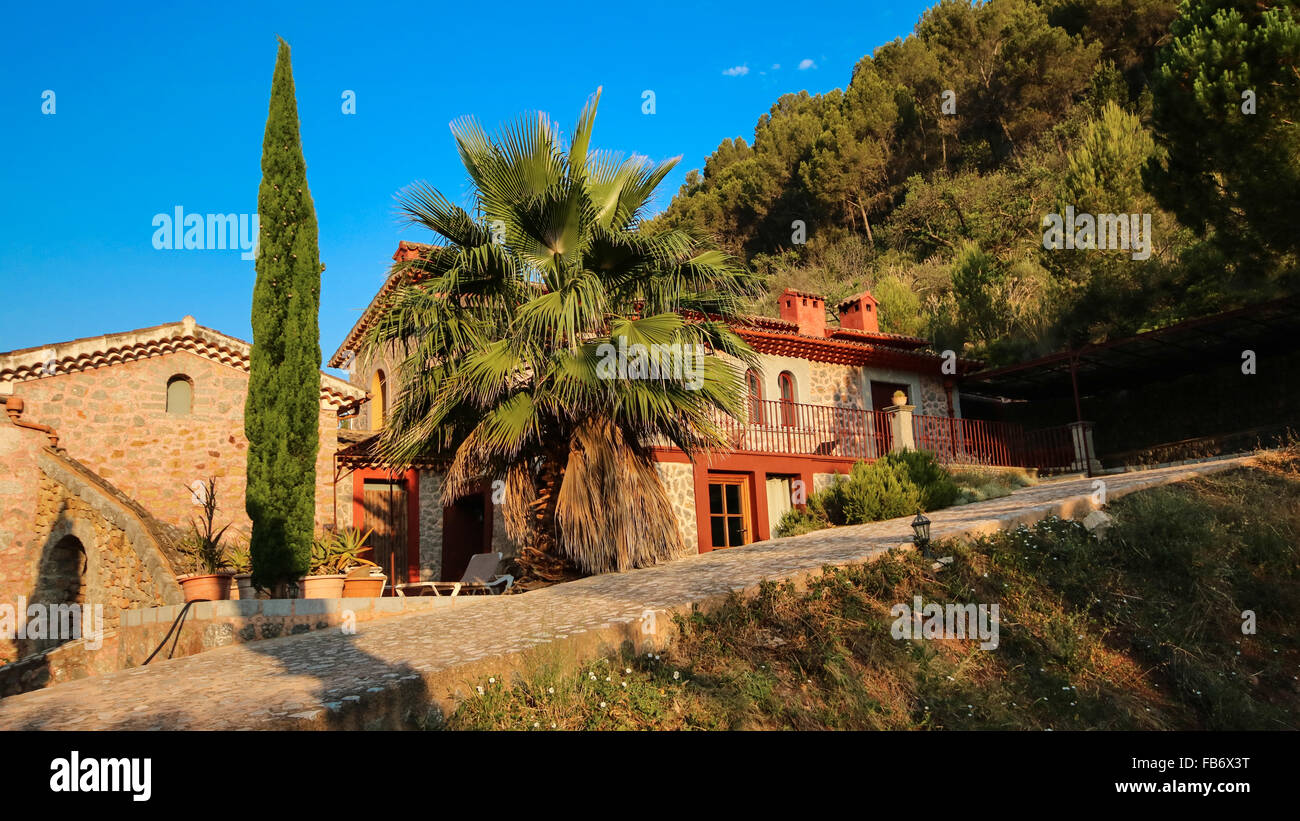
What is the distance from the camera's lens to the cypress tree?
10.7 metres

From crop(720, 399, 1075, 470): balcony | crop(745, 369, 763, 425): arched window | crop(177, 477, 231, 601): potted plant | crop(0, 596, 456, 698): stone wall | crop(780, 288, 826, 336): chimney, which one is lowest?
crop(0, 596, 456, 698): stone wall

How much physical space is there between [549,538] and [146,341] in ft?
28.7

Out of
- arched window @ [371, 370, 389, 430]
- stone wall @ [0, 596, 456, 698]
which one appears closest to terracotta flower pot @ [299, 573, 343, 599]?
stone wall @ [0, 596, 456, 698]

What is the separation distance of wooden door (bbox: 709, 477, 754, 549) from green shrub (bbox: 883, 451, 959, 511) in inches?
109

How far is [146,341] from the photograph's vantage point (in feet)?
51.9

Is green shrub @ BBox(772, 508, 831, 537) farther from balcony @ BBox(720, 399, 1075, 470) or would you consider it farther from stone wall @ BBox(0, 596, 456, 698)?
stone wall @ BBox(0, 596, 456, 698)

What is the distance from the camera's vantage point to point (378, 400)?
888 inches

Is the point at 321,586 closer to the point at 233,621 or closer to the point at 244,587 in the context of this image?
the point at 233,621

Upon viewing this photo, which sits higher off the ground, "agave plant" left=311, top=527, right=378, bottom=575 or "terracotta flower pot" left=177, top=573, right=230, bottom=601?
"agave plant" left=311, top=527, right=378, bottom=575

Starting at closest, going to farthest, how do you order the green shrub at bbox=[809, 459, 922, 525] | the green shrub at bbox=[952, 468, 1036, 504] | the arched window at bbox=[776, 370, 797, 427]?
1. the green shrub at bbox=[809, 459, 922, 525]
2. the green shrub at bbox=[952, 468, 1036, 504]
3. the arched window at bbox=[776, 370, 797, 427]

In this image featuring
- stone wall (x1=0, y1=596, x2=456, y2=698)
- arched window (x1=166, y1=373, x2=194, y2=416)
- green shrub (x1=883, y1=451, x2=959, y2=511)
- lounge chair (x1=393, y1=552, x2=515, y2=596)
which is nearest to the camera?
stone wall (x1=0, y1=596, x2=456, y2=698)

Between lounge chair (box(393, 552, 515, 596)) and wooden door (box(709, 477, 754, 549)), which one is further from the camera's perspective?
wooden door (box(709, 477, 754, 549))
